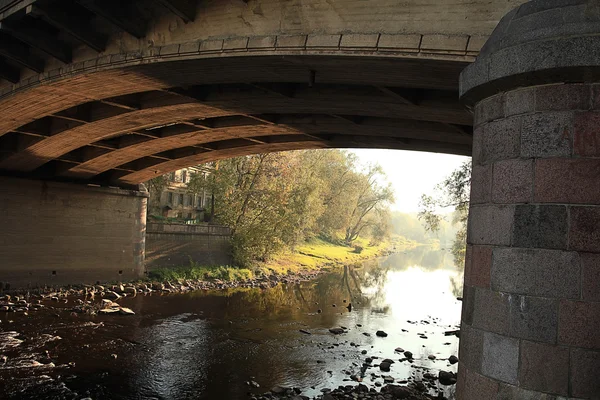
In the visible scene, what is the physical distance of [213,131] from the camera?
1752 cm

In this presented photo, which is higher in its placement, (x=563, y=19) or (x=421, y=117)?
(x=421, y=117)

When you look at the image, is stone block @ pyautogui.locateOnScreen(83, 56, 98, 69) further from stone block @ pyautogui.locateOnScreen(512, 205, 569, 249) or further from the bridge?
stone block @ pyautogui.locateOnScreen(512, 205, 569, 249)

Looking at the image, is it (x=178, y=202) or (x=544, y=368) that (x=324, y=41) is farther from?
(x=178, y=202)

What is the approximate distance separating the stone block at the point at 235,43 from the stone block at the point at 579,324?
722 centimetres

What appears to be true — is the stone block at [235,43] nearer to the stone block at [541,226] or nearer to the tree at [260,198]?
the stone block at [541,226]

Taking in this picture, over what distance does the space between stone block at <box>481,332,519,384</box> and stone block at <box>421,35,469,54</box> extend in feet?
14.8

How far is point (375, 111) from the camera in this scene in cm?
1278

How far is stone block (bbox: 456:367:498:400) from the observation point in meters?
4.34

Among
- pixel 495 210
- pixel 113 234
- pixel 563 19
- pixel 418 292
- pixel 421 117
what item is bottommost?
pixel 418 292

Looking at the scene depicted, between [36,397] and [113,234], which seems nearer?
[36,397]

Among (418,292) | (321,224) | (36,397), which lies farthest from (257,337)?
(321,224)

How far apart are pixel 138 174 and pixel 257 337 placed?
527 inches

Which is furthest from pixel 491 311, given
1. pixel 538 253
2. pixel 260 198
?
pixel 260 198

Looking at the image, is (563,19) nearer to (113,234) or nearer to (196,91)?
(196,91)
